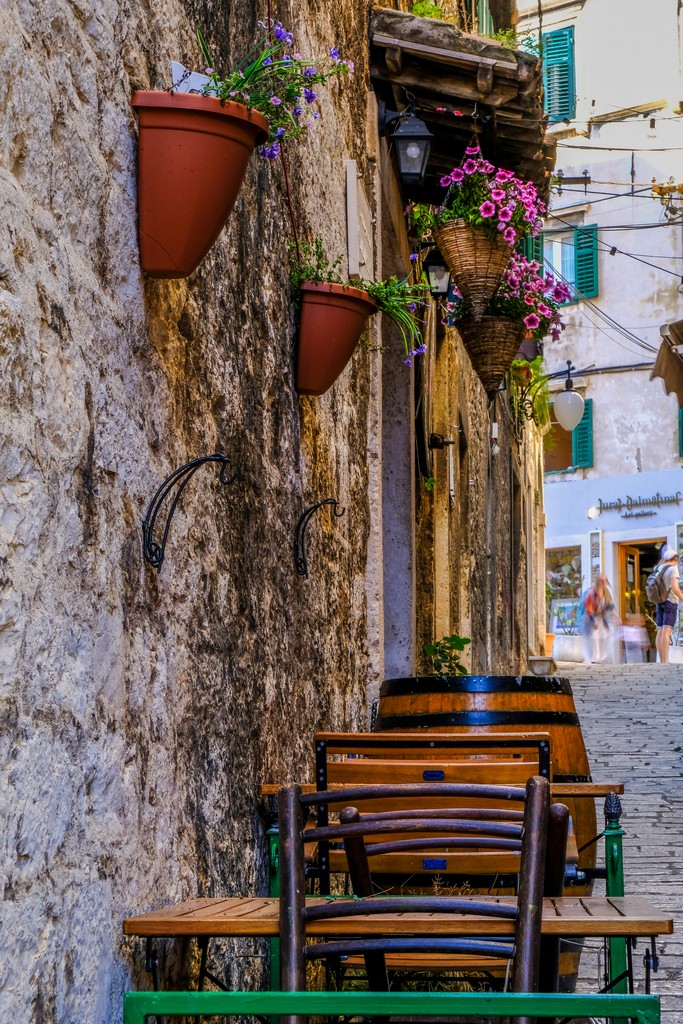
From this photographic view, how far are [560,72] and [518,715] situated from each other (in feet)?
79.2

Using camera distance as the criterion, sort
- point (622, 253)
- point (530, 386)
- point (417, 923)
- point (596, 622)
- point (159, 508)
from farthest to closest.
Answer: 1. point (622, 253)
2. point (596, 622)
3. point (530, 386)
4. point (159, 508)
5. point (417, 923)

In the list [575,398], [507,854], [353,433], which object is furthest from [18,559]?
[575,398]

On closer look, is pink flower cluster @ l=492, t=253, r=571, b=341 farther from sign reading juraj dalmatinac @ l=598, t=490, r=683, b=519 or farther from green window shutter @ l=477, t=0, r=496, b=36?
sign reading juraj dalmatinac @ l=598, t=490, r=683, b=519

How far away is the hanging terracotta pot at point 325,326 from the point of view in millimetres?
4004

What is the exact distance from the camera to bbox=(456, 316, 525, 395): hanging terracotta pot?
6824mm

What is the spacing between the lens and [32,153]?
202 centimetres

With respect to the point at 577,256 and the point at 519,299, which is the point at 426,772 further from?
the point at 577,256

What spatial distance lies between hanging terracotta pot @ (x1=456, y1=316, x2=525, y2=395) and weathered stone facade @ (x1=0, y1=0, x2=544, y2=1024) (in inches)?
120

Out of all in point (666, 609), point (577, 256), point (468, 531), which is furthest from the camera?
point (577, 256)

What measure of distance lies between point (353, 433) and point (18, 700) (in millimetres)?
3406

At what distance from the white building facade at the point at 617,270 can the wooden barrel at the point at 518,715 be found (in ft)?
73.0

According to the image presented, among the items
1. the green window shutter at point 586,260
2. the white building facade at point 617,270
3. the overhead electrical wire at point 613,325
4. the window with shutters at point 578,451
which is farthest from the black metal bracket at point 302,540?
the green window shutter at point 586,260

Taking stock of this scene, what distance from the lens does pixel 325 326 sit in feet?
13.2

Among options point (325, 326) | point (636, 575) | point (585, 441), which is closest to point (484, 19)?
point (325, 326)
